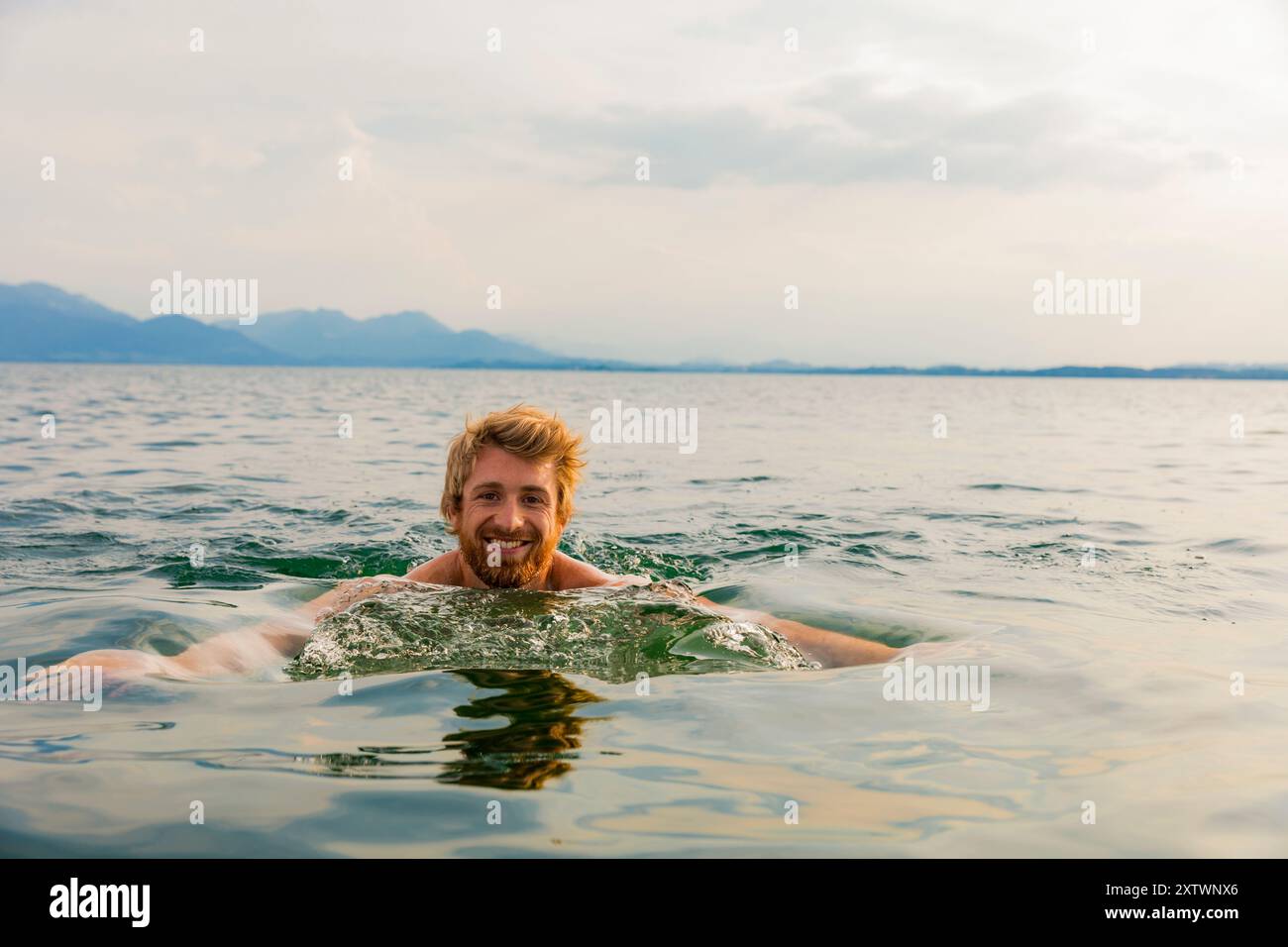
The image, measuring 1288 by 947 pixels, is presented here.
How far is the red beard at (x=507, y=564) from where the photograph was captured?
7.14m

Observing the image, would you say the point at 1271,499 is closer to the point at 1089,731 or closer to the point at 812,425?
the point at 1089,731

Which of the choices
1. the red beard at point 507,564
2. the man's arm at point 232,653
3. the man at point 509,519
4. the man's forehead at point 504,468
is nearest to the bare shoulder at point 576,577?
the man at point 509,519

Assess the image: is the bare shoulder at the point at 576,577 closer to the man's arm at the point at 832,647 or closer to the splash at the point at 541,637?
the splash at the point at 541,637

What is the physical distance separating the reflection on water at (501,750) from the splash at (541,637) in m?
0.65

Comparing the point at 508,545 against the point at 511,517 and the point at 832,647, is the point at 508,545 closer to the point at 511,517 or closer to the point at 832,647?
the point at 511,517

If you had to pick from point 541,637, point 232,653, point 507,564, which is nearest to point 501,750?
point 541,637

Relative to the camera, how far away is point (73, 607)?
7.41 m

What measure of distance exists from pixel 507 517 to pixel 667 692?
2.17 metres

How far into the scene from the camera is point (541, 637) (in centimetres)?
619

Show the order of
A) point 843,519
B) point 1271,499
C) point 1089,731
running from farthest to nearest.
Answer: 1. point 1271,499
2. point 843,519
3. point 1089,731
